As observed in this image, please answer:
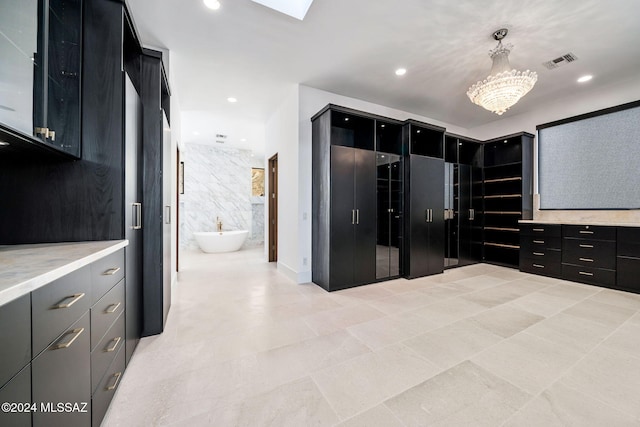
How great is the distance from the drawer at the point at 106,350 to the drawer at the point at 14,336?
0.55m

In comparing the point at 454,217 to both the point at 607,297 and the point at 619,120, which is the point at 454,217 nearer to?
the point at 607,297

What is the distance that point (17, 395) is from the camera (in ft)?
2.31

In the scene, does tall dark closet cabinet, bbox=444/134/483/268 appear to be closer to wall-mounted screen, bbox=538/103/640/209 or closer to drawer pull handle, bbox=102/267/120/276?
wall-mounted screen, bbox=538/103/640/209

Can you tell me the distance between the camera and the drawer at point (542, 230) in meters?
4.08

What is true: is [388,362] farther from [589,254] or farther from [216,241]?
[216,241]

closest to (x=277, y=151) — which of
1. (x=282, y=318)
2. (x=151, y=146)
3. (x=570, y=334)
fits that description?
(x=151, y=146)

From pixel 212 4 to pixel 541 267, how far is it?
607cm

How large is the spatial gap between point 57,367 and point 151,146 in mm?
1834

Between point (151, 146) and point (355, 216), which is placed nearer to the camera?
point (151, 146)

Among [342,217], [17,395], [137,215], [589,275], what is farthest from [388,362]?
[589,275]

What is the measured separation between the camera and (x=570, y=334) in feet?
7.38

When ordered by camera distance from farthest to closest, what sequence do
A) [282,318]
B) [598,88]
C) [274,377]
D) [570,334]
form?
[598,88]
[282,318]
[570,334]
[274,377]

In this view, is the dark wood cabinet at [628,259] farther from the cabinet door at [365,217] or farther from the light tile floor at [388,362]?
the cabinet door at [365,217]

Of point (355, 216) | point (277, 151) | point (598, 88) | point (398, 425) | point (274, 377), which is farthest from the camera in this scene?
point (277, 151)
